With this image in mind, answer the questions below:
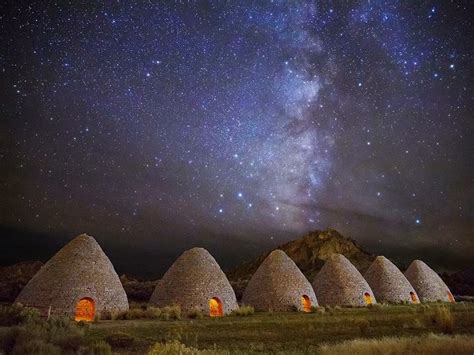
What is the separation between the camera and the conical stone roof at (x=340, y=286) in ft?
79.5

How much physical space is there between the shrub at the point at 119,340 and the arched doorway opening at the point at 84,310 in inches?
278

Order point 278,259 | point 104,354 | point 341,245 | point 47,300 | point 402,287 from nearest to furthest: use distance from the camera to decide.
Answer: point 104,354, point 47,300, point 278,259, point 402,287, point 341,245

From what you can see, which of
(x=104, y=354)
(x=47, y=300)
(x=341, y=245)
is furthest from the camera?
(x=341, y=245)

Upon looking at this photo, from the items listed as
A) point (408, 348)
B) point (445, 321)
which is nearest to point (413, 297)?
point (445, 321)

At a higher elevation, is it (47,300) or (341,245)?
(341,245)

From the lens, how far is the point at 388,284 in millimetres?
28453

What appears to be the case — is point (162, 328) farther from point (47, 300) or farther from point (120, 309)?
point (47, 300)

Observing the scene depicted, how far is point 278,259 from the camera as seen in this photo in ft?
77.2

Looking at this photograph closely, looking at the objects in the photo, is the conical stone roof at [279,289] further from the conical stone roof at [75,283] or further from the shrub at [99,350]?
the shrub at [99,350]

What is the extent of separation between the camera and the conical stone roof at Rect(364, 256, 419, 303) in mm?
28013

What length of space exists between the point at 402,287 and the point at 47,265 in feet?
78.3

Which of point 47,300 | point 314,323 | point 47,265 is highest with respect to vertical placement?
point 47,265

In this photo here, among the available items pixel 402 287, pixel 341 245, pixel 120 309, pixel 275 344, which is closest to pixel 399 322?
pixel 275 344

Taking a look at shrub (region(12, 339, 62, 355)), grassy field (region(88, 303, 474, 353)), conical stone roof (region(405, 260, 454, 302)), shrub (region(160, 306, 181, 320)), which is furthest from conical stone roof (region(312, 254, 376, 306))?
shrub (region(12, 339, 62, 355))
